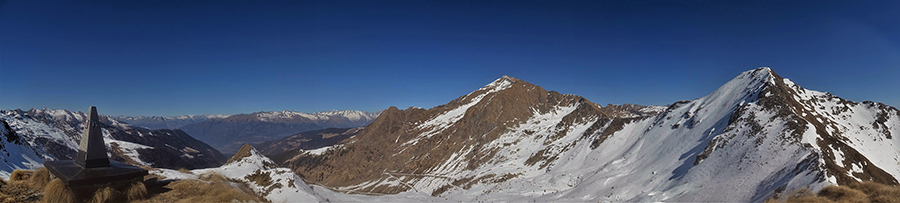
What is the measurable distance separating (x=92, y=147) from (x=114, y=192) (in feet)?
7.60

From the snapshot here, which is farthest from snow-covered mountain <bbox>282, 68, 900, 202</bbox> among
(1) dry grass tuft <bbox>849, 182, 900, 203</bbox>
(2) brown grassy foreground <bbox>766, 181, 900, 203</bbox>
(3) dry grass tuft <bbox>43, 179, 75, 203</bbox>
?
(3) dry grass tuft <bbox>43, 179, 75, 203</bbox>

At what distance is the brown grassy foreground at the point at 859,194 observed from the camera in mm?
15712

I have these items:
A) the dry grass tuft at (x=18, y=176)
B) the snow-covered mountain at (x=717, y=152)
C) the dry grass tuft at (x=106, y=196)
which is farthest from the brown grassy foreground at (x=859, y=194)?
the dry grass tuft at (x=18, y=176)

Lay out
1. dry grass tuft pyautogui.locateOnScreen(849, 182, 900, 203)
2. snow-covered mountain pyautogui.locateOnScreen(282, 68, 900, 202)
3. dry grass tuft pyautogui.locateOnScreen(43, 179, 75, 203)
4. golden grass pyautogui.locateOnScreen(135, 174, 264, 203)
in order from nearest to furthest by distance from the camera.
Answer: dry grass tuft pyautogui.locateOnScreen(43, 179, 75, 203), golden grass pyautogui.locateOnScreen(135, 174, 264, 203), dry grass tuft pyautogui.locateOnScreen(849, 182, 900, 203), snow-covered mountain pyautogui.locateOnScreen(282, 68, 900, 202)

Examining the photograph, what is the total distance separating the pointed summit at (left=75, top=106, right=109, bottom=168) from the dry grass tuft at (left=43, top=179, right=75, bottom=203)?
4.90ft

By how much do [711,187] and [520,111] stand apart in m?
142

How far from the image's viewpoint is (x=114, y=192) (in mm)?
10422

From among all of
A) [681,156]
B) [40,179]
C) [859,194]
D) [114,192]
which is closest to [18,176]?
[40,179]

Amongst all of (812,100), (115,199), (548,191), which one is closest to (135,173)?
(115,199)

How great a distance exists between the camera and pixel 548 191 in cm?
5375

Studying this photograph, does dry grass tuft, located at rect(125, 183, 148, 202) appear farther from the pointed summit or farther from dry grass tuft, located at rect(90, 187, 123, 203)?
the pointed summit

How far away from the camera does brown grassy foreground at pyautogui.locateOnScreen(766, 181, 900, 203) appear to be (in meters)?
15.7

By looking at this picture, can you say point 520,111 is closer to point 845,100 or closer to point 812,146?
→ point 845,100

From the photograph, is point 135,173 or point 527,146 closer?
point 135,173
